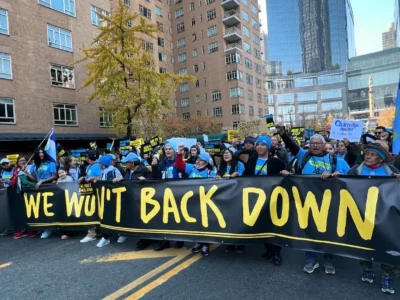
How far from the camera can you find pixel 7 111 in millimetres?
21859

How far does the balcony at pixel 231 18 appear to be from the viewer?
167ft

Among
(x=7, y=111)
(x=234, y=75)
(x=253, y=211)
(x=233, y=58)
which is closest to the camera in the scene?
(x=253, y=211)

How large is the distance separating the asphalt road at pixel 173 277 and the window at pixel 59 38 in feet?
78.4

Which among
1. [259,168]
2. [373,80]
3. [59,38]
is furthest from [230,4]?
[373,80]

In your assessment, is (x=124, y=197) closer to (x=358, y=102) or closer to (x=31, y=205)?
(x=31, y=205)

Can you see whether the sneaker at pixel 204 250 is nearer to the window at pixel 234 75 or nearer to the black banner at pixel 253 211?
the black banner at pixel 253 211

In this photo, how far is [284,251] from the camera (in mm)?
4867

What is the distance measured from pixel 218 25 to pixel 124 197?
2028 inches

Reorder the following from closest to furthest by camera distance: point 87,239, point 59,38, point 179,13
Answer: point 87,239
point 59,38
point 179,13

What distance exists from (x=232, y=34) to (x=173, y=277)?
51.4 m

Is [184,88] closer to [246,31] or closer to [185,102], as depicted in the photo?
[185,102]

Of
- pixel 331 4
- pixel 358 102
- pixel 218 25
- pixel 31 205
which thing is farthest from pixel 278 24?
pixel 31 205

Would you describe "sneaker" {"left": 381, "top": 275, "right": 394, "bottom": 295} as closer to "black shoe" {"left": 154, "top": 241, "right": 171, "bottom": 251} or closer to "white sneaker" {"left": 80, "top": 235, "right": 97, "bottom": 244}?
"black shoe" {"left": 154, "top": 241, "right": 171, "bottom": 251}

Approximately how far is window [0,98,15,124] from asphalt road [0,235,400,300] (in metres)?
19.6
